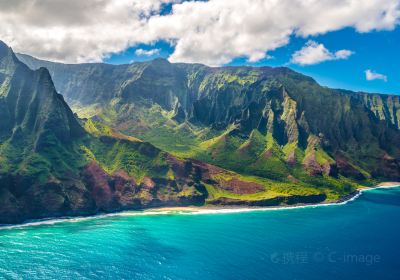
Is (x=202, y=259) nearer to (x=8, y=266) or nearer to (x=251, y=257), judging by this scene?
(x=251, y=257)

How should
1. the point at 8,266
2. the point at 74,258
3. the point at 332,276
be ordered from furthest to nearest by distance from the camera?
1. the point at 74,258
2. the point at 8,266
3. the point at 332,276

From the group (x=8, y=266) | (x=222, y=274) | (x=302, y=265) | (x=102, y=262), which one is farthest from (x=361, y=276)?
(x=8, y=266)

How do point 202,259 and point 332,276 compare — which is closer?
Result: point 332,276

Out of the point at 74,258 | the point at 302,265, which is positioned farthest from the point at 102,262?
the point at 302,265

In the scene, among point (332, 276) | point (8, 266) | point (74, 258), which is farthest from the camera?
point (74, 258)

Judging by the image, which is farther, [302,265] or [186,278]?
[302,265]

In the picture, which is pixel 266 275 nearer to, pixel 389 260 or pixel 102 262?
pixel 389 260

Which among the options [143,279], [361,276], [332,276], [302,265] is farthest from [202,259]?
[361,276]

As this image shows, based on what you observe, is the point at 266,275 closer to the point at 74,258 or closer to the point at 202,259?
the point at 202,259
